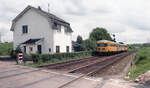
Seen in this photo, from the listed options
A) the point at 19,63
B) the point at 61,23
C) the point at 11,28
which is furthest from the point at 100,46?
the point at 19,63

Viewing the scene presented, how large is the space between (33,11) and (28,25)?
2797 millimetres

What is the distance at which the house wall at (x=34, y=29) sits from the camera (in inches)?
1062

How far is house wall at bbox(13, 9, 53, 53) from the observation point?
27.0 metres

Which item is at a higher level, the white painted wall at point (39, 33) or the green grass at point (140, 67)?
the white painted wall at point (39, 33)

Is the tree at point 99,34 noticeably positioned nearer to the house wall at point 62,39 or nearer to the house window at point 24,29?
the house wall at point 62,39

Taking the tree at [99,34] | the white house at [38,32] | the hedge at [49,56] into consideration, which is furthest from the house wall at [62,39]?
the tree at [99,34]

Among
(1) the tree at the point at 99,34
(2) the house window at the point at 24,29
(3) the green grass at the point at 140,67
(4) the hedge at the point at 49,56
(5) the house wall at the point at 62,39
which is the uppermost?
(1) the tree at the point at 99,34

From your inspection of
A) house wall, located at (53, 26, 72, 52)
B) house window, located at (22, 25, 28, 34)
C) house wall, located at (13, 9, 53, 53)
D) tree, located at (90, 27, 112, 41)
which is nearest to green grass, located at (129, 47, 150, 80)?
house wall, located at (53, 26, 72, 52)

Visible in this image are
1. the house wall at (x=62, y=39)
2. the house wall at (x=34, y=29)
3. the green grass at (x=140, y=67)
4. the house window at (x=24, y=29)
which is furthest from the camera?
the house window at (x=24, y=29)

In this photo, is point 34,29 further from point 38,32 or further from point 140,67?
point 140,67

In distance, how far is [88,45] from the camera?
40906 millimetres

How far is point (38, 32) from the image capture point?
91.7ft

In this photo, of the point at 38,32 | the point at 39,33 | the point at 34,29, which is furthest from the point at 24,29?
the point at 39,33

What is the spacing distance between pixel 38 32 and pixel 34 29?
3.36 feet
